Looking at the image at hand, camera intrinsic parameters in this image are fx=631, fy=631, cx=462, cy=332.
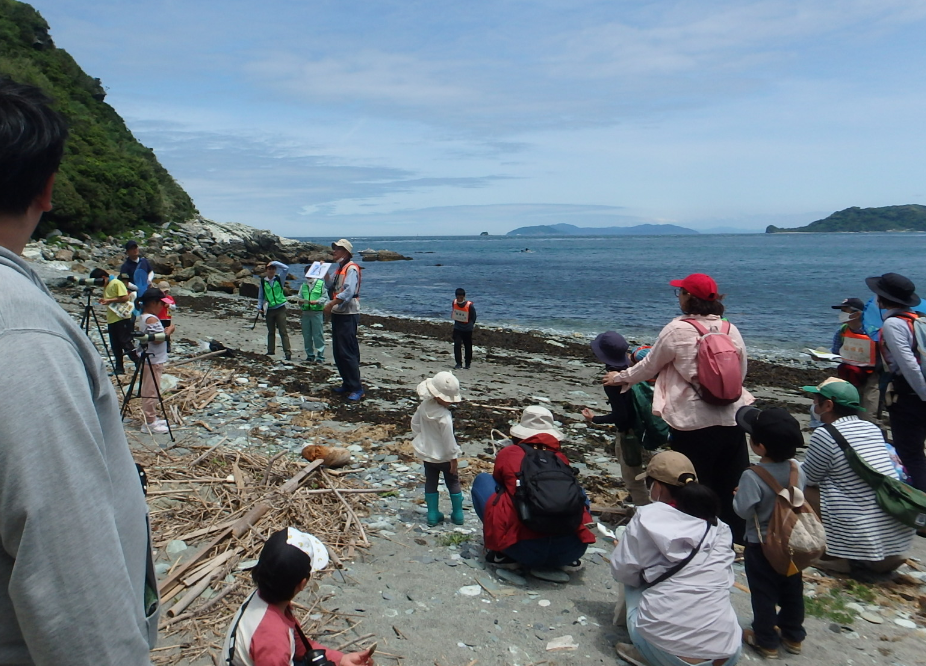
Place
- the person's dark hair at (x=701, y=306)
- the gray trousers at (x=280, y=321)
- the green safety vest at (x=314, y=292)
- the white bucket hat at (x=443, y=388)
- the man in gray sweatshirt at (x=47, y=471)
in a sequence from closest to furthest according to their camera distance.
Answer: the man in gray sweatshirt at (x=47, y=471)
the person's dark hair at (x=701, y=306)
the white bucket hat at (x=443, y=388)
the green safety vest at (x=314, y=292)
the gray trousers at (x=280, y=321)

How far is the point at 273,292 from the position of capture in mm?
13055

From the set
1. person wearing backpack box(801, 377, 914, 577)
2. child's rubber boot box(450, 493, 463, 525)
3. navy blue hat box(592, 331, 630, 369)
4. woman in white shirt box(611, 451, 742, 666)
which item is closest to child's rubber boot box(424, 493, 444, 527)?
child's rubber boot box(450, 493, 463, 525)

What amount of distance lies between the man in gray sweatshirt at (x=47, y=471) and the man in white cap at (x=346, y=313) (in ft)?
25.5

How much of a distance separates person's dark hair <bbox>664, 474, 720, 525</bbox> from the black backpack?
0.83 metres

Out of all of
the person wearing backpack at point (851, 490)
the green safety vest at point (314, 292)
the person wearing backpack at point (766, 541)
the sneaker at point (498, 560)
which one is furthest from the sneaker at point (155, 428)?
the person wearing backpack at point (851, 490)

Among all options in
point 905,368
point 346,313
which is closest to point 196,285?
point 346,313

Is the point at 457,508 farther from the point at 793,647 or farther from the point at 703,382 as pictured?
the point at 793,647

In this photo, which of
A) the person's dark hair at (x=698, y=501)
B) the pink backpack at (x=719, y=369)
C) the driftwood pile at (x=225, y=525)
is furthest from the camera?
the pink backpack at (x=719, y=369)

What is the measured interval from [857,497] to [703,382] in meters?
1.55

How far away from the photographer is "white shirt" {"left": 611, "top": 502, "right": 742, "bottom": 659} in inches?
141

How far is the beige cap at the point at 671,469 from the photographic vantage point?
13.0 feet

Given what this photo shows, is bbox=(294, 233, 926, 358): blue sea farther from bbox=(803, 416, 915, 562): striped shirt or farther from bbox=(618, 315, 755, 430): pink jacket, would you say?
bbox=(618, 315, 755, 430): pink jacket

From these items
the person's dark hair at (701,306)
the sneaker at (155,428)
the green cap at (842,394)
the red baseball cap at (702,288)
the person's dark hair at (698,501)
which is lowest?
the sneaker at (155,428)

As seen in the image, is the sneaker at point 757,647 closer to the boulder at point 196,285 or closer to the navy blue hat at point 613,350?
the navy blue hat at point 613,350
